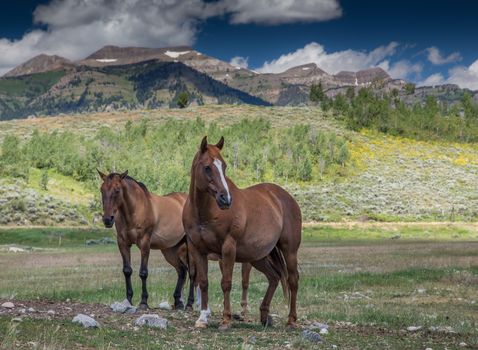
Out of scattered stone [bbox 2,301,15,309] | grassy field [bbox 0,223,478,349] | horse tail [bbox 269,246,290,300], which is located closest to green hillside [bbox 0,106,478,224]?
grassy field [bbox 0,223,478,349]

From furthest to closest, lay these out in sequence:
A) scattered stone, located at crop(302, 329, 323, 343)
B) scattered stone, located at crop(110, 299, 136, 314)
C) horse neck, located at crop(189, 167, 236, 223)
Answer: scattered stone, located at crop(110, 299, 136, 314), horse neck, located at crop(189, 167, 236, 223), scattered stone, located at crop(302, 329, 323, 343)

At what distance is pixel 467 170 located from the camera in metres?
141

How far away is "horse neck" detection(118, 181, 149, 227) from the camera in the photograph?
56.3 feet

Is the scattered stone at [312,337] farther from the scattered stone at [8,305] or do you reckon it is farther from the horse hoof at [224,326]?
the scattered stone at [8,305]

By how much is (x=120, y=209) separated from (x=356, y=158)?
431 feet

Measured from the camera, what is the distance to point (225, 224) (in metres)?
12.9

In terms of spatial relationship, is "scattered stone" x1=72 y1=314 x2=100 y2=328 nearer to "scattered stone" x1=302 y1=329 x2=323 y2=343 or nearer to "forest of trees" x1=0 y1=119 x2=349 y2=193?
"scattered stone" x1=302 y1=329 x2=323 y2=343

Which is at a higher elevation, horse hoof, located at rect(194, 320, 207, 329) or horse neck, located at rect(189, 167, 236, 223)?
horse neck, located at rect(189, 167, 236, 223)

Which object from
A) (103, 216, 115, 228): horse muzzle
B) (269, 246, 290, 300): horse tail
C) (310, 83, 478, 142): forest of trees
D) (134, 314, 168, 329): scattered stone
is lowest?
(134, 314, 168, 329): scattered stone

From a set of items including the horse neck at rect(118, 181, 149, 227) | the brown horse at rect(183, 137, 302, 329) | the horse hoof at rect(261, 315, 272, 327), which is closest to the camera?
the brown horse at rect(183, 137, 302, 329)

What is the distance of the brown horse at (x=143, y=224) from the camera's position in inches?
660

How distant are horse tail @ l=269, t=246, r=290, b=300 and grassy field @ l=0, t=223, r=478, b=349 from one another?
0.96m

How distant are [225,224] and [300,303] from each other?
861cm

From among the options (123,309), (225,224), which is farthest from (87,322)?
(225,224)
